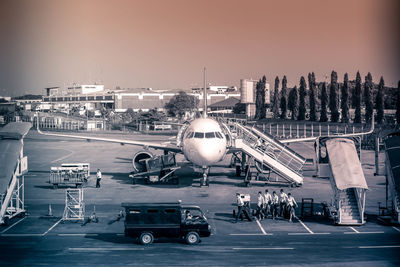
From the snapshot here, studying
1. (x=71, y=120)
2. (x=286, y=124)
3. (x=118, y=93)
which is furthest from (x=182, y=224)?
(x=118, y=93)

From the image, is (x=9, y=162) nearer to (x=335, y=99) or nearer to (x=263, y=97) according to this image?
(x=335, y=99)

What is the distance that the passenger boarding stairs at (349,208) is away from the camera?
29438mm

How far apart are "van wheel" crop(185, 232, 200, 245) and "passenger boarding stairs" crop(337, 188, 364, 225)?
9.69 metres

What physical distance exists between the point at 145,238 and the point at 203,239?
3315 mm

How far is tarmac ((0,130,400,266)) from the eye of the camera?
22.7m

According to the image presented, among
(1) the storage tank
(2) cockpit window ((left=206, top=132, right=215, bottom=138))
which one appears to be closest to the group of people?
(2) cockpit window ((left=206, top=132, right=215, bottom=138))

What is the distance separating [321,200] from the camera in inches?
1458

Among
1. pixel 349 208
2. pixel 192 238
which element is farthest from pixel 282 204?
pixel 192 238

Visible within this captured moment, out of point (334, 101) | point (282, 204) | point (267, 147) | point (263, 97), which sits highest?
point (263, 97)

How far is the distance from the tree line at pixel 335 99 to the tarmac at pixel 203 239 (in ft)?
162

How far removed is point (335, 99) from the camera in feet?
320

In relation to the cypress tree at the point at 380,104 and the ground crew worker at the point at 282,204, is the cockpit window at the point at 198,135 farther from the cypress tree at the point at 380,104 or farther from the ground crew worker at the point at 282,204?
the cypress tree at the point at 380,104

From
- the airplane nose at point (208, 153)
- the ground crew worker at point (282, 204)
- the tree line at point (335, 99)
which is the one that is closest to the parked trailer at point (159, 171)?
the airplane nose at point (208, 153)

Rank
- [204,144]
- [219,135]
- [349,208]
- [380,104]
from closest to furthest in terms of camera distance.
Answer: [349,208]
[204,144]
[219,135]
[380,104]
